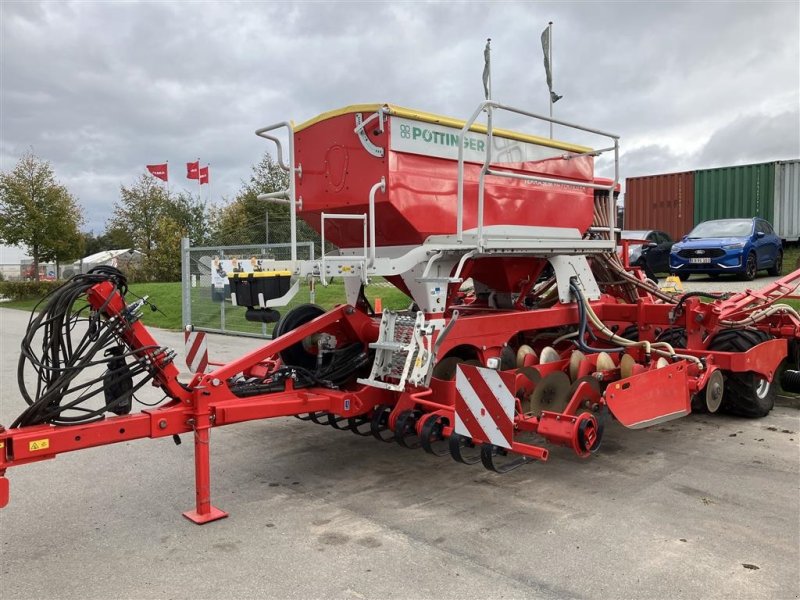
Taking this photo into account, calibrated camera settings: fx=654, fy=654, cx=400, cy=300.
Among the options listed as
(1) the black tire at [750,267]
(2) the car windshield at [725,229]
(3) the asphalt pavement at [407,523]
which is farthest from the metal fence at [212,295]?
(1) the black tire at [750,267]

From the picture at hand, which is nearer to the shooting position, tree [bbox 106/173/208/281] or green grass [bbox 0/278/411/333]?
green grass [bbox 0/278/411/333]

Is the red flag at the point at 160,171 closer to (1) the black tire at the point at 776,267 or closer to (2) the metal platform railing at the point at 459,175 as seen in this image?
(1) the black tire at the point at 776,267

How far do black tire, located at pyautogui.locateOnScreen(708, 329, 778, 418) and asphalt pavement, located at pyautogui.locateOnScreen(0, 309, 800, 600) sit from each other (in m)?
0.39

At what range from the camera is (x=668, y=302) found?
671cm

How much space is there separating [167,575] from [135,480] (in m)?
1.72

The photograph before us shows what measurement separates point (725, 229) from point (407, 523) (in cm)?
1348

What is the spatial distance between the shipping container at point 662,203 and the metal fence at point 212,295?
12.1 m

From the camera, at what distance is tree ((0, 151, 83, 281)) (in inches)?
1107

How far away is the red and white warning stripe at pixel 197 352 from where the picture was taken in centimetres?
560

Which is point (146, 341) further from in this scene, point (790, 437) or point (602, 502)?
point (790, 437)

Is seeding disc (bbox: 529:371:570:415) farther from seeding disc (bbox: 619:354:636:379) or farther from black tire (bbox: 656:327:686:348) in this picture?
black tire (bbox: 656:327:686:348)

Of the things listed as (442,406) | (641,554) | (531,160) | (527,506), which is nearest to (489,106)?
(531,160)

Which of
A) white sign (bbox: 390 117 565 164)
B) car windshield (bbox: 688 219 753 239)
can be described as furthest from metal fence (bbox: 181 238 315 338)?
car windshield (bbox: 688 219 753 239)

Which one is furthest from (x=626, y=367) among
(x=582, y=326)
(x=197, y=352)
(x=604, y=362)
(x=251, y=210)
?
(x=251, y=210)
